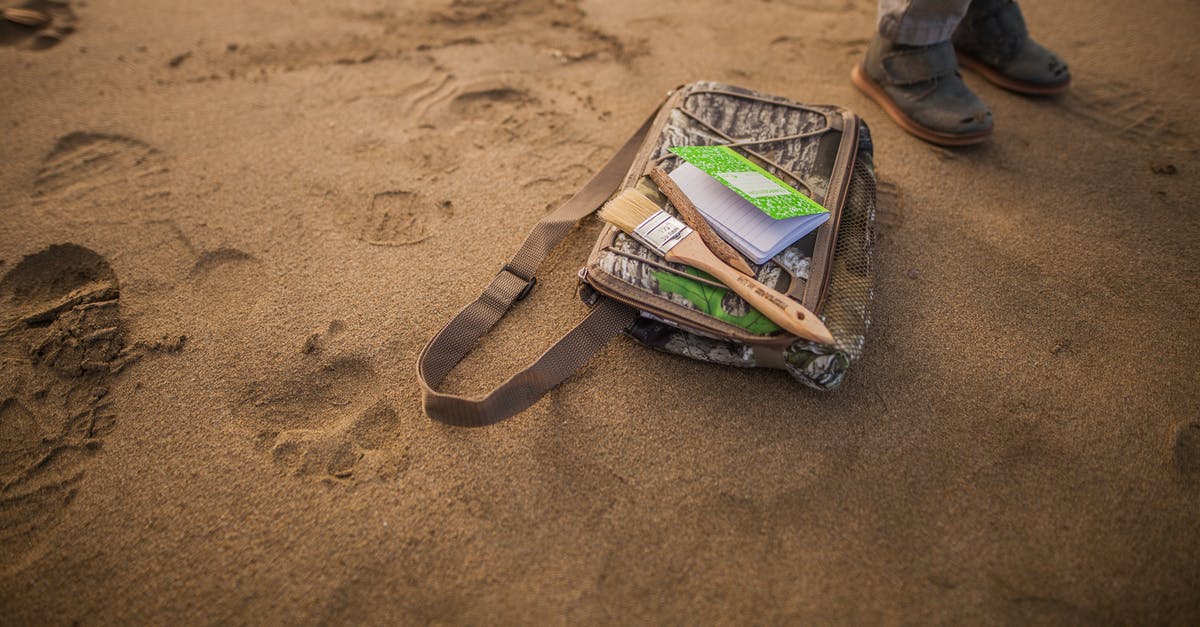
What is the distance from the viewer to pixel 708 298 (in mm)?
1539

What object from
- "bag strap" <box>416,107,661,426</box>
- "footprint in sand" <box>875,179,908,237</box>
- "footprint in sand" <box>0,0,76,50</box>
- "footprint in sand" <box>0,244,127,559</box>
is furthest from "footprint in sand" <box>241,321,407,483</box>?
"footprint in sand" <box>0,0,76,50</box>

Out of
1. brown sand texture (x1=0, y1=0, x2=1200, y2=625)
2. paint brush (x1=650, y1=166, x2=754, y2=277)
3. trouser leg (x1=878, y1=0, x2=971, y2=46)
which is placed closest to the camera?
brown sand texture (x1=0, y1=0, x2=1200, y2=625)

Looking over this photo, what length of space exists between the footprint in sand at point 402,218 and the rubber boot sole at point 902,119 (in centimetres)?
185

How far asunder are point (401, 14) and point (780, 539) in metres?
3.01

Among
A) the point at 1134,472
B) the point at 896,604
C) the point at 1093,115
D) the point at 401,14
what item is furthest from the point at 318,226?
the point at 1093,115

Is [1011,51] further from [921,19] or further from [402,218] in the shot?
[402,218]

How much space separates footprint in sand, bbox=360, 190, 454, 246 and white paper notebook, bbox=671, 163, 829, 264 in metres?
0.90

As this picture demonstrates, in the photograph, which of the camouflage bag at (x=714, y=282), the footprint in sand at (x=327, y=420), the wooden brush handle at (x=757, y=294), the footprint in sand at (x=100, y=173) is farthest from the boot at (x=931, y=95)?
the footprint in sand at (x=100, y=173)

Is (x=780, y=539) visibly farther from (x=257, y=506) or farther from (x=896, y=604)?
(x=257, y=506)

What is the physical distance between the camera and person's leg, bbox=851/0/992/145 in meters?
2.24

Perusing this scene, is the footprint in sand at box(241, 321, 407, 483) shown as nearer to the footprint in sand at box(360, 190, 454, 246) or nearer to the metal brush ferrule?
the footprint in sand at box(360, 190, 454, 246)

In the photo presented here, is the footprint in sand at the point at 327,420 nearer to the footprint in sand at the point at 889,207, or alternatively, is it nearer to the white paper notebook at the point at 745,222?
the white paper notebook at the point at 745,222

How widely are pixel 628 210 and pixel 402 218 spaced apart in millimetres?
911

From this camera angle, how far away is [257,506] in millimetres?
1460
